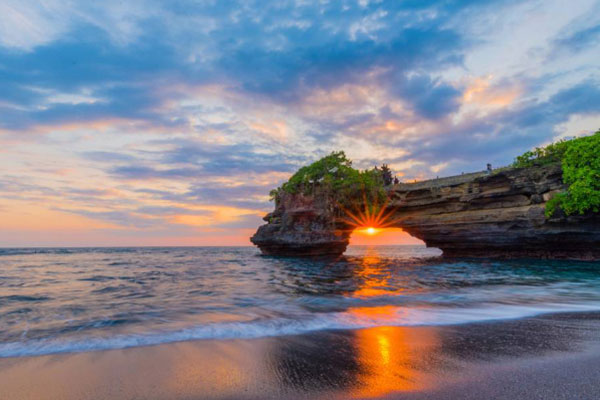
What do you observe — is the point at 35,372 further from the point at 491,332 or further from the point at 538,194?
the point at 538,194

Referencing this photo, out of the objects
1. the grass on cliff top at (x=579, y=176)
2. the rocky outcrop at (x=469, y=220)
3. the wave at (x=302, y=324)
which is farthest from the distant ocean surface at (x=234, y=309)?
the rocky outcrop at (x=469, y=220)

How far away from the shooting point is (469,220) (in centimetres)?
2308

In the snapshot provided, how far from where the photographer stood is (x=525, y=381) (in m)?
2.64

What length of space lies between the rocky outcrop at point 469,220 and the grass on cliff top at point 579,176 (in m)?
1.10

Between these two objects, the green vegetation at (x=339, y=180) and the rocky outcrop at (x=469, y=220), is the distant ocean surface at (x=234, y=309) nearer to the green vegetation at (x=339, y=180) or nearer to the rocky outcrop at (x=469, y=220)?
the rocky outcrop at (x=469, y=220)

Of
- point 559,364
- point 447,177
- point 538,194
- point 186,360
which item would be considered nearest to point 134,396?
point 186,360

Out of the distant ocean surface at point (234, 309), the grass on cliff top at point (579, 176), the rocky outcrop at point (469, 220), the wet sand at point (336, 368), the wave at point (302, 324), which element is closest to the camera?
the wet sand at point (336, 368)

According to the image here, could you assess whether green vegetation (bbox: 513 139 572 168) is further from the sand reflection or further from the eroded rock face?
the sand reflection

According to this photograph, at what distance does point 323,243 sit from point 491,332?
2452cm

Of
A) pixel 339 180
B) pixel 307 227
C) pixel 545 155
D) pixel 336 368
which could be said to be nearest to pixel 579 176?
pixel 545 155

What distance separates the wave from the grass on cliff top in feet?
43.7

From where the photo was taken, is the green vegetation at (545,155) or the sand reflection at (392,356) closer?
the sand reflection at (392,356)

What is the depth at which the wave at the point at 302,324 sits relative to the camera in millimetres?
4227

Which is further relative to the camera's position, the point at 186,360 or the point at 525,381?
the point at 186,360
